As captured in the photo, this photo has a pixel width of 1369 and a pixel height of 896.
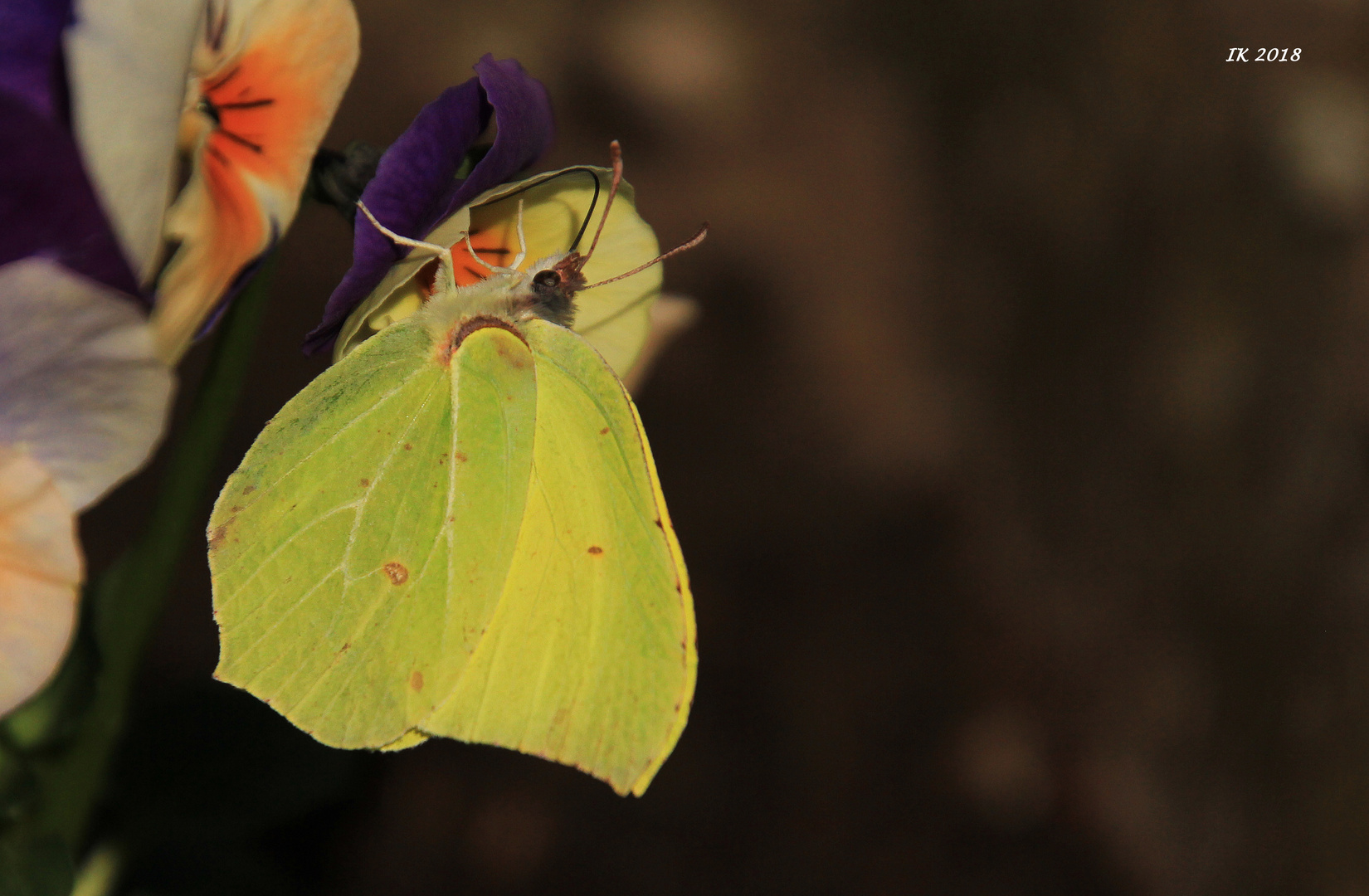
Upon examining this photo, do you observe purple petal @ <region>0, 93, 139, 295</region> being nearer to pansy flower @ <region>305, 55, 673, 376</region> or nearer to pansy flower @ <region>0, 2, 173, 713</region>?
pansy flower @ <region>0, 2, 173, 713</region>

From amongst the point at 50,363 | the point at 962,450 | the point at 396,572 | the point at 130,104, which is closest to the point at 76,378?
the point at 50,363

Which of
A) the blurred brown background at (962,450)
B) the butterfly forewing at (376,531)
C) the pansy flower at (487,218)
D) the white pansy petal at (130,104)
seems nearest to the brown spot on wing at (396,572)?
the butterfly forewing at (376,531)

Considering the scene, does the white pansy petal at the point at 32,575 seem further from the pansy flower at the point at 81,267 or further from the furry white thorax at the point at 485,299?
the furry white thorax at the point at 485,299

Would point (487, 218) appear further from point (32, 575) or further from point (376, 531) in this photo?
point (32, 575)

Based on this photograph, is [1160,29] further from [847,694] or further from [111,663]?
[111,663]

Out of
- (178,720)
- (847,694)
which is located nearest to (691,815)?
(847,694)

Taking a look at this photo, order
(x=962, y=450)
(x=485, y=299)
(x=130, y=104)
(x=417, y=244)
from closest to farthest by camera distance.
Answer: (x=130, y=104) → (x=417, y=244) → (x=485, y=299) → (x=962, y=450)

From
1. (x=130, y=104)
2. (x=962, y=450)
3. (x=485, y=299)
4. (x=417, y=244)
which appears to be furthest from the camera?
(x=962, y=450)
